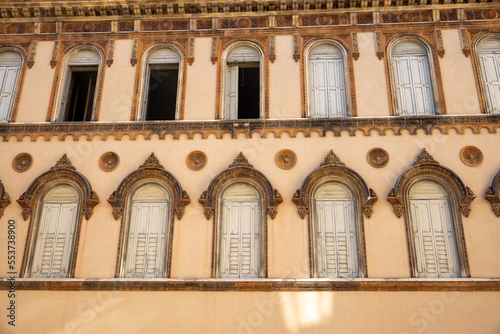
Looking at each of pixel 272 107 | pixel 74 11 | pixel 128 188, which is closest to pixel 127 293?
pixel 128 188

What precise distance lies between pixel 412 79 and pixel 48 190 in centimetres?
1123

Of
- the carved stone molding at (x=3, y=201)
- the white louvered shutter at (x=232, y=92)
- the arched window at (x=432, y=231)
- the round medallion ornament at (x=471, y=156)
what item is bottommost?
the arched window at (x=432, y=231)

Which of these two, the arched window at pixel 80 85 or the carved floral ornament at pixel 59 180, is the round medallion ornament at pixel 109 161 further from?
the arched window at pixel 80 85

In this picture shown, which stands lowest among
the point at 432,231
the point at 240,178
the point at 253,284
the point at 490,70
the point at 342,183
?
A: the point at 253,284

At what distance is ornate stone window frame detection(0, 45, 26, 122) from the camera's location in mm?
14617

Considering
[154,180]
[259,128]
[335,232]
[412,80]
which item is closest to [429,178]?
[335,232]

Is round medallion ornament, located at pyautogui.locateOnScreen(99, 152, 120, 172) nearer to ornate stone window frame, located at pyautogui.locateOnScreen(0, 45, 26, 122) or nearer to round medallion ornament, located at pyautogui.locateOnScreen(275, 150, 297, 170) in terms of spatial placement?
ornate stone window frame, located at pyautogui.locateOnScreen(0, 45, 26, 122)

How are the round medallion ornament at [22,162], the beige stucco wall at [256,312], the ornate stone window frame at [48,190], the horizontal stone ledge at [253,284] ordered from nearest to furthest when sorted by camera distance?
the beige stucco wall at [256,312]
the horizontal stone ledge at [253,284]
the ornate stone window frame at [48,190]
the round medallion ornament at [22,162]

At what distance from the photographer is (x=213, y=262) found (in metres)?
12.5

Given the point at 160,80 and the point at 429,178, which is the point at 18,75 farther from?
the point at 429,178

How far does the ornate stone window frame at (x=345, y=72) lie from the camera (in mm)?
→ 14109

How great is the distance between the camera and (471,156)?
13.2m

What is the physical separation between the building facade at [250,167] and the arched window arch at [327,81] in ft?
0.17

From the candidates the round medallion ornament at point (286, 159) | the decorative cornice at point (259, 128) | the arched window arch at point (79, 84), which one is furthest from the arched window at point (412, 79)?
the arched window arch at point (79, 84)
